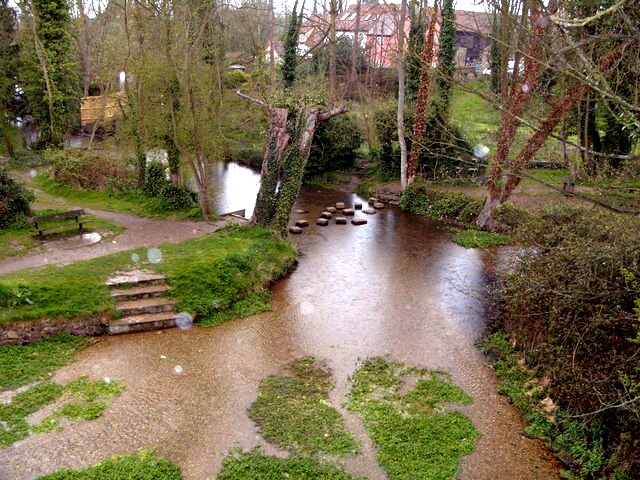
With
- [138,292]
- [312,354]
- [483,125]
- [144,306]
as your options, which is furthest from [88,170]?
[483,125]

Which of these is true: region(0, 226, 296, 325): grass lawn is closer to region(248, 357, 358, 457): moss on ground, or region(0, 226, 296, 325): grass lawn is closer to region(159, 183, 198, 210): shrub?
region(248, 357, 358, 457): moss on ground

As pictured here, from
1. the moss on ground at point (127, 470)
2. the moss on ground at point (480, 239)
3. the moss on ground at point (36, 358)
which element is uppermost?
the moss on ground at point (480, 239)

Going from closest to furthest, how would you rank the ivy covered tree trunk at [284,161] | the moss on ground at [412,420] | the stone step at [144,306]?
the moss on ground at [412,420] → the stone step at [144,306] → the ivy covered tree trunk at [284,161]

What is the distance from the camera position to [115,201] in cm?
1880

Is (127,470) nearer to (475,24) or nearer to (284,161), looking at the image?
(284,161)

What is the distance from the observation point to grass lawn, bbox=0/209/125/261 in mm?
13595

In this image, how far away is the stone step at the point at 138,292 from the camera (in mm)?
11562

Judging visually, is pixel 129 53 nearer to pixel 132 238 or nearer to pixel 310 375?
pixel 132 238

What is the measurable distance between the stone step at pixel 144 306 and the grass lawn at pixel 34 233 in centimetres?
394

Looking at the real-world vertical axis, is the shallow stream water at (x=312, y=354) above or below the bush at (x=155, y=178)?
below

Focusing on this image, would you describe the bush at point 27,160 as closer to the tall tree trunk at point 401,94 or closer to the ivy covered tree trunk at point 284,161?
the ivy covered tree trunk at point 284,161

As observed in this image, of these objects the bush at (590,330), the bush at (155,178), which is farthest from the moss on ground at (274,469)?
the bush at (155,178)

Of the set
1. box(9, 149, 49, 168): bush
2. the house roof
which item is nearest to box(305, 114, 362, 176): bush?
the house roof

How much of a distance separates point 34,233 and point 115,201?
427cm
